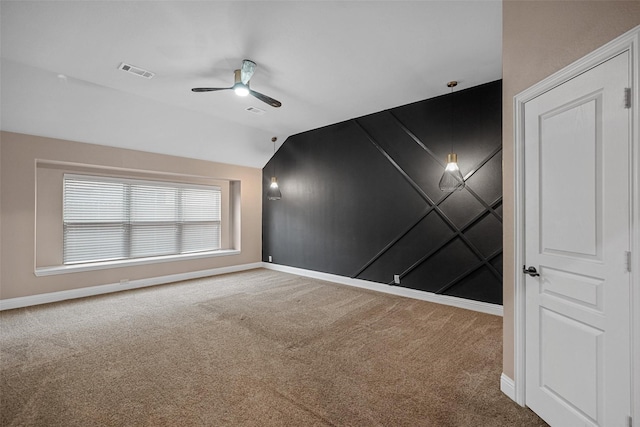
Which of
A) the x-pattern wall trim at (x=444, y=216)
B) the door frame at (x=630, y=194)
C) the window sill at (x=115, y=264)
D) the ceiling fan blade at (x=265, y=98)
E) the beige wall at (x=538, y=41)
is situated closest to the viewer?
the door frame at (x=630, y=194)

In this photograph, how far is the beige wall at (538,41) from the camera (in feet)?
4.86

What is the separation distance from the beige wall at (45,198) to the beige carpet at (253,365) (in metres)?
0.50

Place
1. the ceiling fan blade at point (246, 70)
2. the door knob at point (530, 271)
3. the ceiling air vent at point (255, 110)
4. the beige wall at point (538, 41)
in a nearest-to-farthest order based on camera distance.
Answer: the beige wall at point (538, 41)
the door knob at point (530, 271)
the ceiling fan blade at point (246, 70)
the ceiling air vent at point (255, 110)

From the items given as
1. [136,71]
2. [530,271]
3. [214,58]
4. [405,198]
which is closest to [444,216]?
[405,198]

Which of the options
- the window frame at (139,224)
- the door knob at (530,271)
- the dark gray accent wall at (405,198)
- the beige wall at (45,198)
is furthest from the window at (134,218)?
the door knob at (530,271)

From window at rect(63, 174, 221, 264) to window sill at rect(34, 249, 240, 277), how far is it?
255 mm

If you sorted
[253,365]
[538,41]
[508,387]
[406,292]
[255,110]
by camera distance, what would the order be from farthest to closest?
[255,110] < [406,292] < [253,365] < [508,387] < [538,41]

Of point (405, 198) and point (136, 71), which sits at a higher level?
point (136, 71)

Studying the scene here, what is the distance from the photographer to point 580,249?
161 centimetres

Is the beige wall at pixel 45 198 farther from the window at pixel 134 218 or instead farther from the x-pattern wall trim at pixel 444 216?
the x-pattern wall trim at pixel 444 216

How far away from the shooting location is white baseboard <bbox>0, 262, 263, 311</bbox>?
4055mm

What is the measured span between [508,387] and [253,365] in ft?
6.80

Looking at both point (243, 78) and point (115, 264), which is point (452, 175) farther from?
point (115, 264)

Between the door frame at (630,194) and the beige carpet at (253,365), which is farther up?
the door frame at (630,194)
